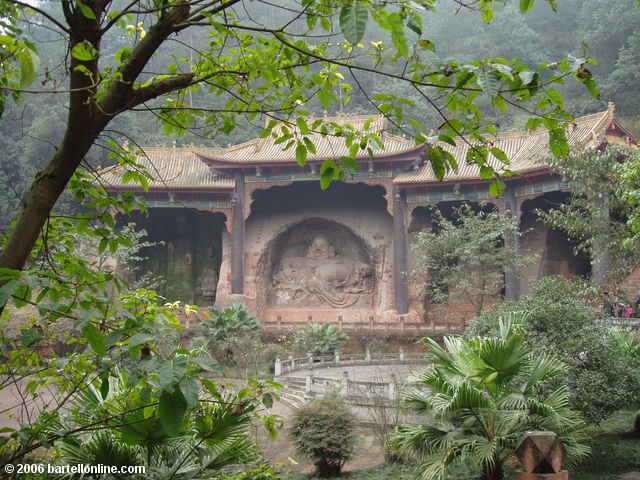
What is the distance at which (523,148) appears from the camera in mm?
19688

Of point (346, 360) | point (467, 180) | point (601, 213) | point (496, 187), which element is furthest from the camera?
point (467, 180)

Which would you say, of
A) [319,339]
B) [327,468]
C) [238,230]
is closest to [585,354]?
[327,468]

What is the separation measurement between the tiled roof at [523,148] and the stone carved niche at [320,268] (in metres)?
3.63

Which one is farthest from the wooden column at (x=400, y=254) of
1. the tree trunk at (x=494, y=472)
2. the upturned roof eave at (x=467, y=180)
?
the tree trunk at (x=494, y=472)

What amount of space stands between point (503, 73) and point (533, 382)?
4.57 meters

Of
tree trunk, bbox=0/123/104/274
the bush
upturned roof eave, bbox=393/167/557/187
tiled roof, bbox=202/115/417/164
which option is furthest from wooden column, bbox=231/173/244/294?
tree trunk, bbox=0/123/104/274

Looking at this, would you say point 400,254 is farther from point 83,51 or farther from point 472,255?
point 83,51

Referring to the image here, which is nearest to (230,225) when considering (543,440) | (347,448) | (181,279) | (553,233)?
(181,279)

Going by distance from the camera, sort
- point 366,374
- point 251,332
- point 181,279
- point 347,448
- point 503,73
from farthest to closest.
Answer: point 181,279 → point 251,332 → point 366,374 → point 347,448 → point 503,73

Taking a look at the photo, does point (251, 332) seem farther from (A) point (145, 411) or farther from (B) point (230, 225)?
(A) point (145, 411)

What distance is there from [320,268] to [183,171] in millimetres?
6610

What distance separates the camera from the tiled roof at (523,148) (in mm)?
16744

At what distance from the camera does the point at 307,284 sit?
21.5m

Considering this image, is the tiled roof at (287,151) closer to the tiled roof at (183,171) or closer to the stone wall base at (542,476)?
the tiled roof at (183,171)
